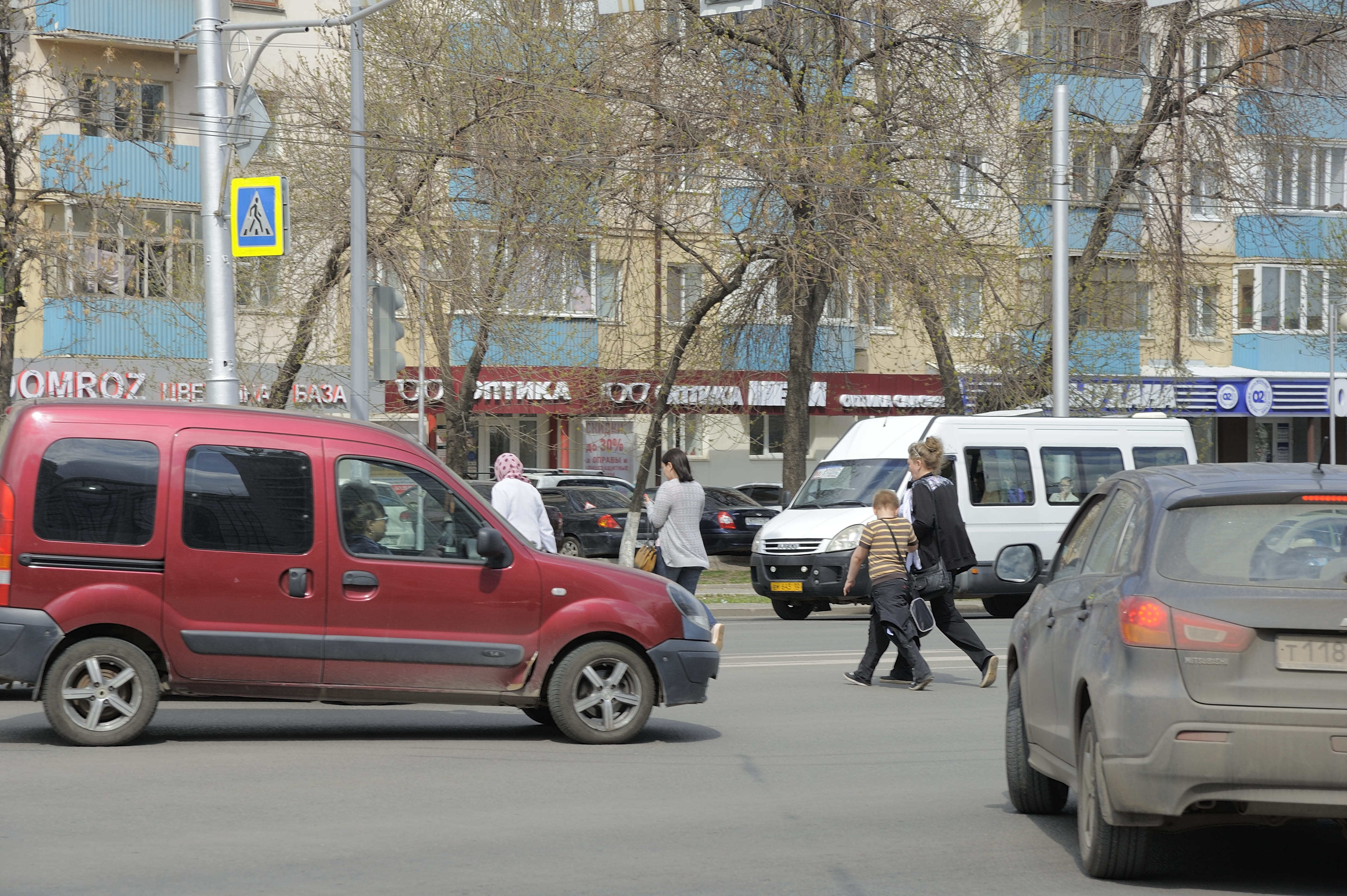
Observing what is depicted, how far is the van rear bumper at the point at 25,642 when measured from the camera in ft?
28.5

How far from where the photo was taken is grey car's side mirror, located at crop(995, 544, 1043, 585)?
7.89 m

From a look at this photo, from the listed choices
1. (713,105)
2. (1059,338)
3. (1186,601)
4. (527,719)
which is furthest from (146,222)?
(1186,601)

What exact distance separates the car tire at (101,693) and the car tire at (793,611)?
12.7m

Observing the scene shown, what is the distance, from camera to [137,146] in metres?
33.2

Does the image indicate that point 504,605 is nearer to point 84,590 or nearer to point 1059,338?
point 84,590

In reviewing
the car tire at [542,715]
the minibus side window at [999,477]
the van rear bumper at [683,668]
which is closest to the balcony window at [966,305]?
the minibus side window at [999,477]

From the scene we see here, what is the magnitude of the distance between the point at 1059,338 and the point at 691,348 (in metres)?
6.58

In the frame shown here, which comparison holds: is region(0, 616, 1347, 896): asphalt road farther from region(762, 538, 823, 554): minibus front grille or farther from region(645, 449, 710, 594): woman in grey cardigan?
region(762, 538, 823, 554): minibus front grille

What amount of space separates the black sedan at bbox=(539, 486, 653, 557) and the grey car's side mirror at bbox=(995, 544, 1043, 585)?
22.8 meters

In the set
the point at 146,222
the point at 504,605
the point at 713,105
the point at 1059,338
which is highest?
the point at 713,105

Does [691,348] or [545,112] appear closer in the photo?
[545,112]

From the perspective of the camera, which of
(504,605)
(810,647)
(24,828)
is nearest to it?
(24,828)

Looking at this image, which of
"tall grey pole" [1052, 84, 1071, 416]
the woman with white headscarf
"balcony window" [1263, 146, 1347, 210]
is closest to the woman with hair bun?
the woman with white headscarf

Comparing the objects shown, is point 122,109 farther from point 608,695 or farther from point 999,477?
point 608,695
